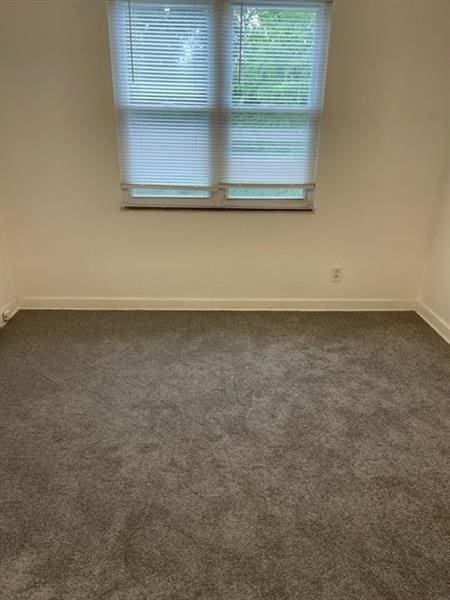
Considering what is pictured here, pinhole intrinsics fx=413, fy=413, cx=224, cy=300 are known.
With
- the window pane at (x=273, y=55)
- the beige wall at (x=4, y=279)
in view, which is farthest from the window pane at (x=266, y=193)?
the beige wall at (x=4, y=279)

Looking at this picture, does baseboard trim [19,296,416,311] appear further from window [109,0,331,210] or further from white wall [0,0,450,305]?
window [109,0,331,210]

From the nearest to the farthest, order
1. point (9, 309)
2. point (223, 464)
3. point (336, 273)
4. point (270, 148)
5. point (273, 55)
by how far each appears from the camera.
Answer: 1. point (223, 464)
2. point (273, 55)
3. point (270, 148)
4. point (9, 309)
5. point (336, 273)

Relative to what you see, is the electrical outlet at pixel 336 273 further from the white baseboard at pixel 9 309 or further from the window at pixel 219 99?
the white baseboard at pixel 9 309

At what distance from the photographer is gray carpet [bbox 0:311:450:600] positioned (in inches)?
52.2

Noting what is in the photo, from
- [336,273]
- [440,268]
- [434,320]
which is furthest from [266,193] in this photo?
[434,320]

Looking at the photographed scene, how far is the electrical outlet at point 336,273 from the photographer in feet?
10.2

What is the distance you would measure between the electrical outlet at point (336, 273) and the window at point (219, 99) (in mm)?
552

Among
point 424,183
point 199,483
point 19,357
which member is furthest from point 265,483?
point 424,183

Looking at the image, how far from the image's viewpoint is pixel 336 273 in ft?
10.2

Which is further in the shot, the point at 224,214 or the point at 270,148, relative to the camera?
the point at 224,214

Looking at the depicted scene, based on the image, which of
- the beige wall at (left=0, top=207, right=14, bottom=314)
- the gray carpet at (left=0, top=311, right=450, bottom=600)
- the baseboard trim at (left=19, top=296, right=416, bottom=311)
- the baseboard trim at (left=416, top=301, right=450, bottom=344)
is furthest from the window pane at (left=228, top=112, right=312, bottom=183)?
the beige wall at (left=0, top=207, right=14, bottom=314)

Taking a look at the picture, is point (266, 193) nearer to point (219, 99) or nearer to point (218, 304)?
point (219, 99)

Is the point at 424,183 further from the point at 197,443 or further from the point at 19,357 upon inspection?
the point at 19,357

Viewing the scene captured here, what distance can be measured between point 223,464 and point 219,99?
2.15 metres
